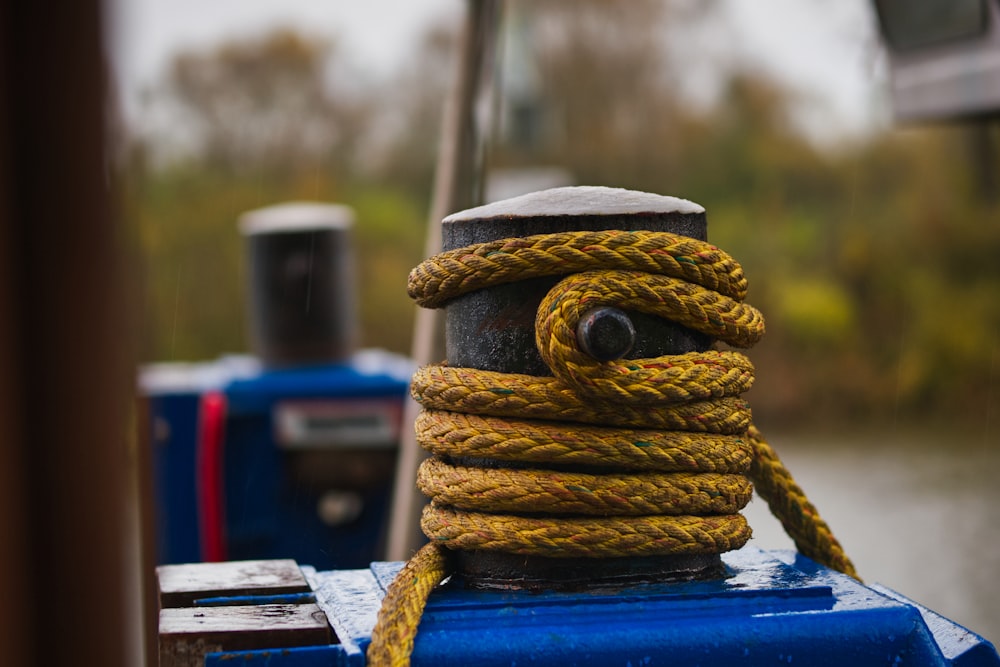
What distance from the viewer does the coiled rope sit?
1323 millimetres

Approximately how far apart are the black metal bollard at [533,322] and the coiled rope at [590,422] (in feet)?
0.07

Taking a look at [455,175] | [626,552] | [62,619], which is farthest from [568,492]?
[455,175]

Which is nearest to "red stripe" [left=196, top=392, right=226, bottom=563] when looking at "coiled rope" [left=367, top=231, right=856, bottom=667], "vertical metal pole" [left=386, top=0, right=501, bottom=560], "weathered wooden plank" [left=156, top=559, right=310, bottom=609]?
"vertical metal pole" [left=386, top=0, right=501, bottom=560]

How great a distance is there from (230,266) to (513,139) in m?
3.19

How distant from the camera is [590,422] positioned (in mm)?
1347

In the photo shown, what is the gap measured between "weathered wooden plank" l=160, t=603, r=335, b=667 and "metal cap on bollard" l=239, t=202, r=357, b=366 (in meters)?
3.28

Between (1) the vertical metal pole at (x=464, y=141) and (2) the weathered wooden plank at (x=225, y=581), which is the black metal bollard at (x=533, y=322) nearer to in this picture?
(2) the weathered wooden plank at (x=225, y=581)

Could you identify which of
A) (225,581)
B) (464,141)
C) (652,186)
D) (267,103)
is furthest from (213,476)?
(267,103)

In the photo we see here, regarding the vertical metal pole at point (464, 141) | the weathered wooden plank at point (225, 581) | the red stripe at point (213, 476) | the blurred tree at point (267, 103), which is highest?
the blurred tree at point (267, 103)

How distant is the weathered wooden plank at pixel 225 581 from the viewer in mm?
1393

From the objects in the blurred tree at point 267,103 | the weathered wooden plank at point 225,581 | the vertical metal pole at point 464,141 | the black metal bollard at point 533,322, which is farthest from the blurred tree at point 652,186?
the black metal bollard at point 533,322

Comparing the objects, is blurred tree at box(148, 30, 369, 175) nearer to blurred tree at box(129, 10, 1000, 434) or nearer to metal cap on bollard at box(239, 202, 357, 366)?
blurred tree at box(129, 10, 1000, 434)

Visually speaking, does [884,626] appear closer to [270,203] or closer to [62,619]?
[62,619]

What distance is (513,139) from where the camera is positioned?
507 inches
